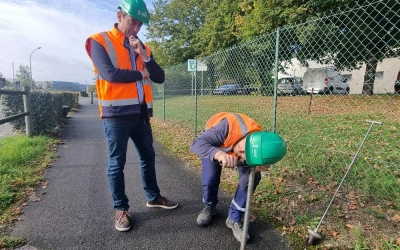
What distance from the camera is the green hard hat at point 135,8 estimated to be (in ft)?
7.02

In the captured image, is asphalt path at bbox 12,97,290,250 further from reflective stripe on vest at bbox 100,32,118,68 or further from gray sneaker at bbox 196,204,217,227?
reflective stripe on vest at bbox 100,32,118,68

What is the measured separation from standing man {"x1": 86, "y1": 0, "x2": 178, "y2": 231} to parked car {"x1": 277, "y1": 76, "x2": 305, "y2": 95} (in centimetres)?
220

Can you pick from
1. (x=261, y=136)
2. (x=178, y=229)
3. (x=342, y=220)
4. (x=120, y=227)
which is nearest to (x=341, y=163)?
(x=342, y=220)

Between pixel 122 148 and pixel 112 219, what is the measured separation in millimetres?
798

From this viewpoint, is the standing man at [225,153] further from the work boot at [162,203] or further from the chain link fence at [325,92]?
the chain link fence at [325,92]

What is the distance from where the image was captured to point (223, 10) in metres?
18.5

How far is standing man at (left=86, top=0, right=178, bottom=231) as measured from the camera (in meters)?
2.17

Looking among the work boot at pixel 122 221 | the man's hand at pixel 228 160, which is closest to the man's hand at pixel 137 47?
the man's hand at pixel 228 160

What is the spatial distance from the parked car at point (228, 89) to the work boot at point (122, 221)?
3.21 m

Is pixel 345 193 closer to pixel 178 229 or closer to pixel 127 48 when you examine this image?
pixel 178 229

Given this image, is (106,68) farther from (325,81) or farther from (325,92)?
(325,92)

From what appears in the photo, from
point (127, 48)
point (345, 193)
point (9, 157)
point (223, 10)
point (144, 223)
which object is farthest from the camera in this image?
point (223, 10)

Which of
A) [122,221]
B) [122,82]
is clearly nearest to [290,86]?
[122,82]

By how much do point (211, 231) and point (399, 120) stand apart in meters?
4.11
